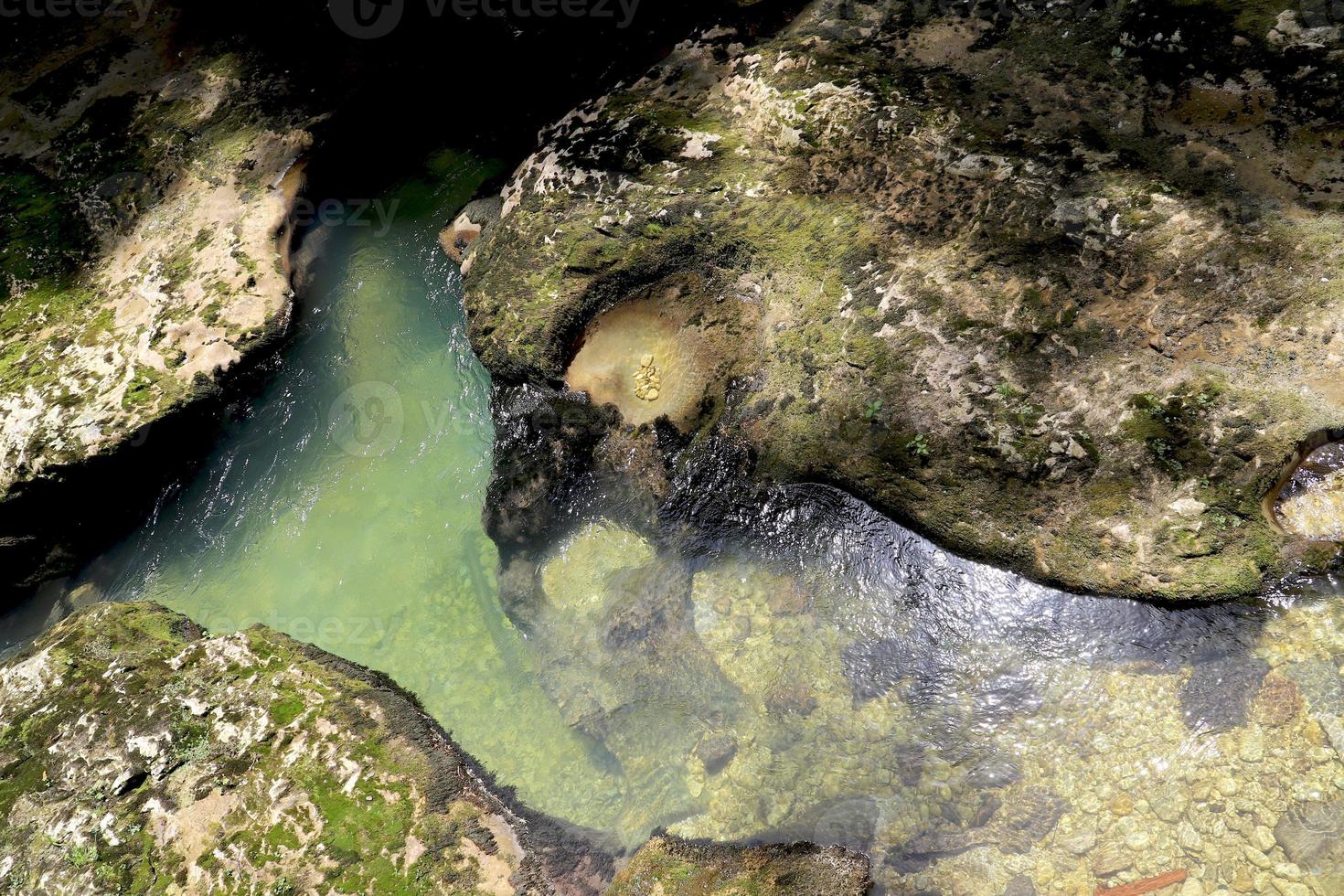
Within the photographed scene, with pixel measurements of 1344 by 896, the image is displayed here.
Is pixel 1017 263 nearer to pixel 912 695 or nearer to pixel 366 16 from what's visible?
pixel 912 695

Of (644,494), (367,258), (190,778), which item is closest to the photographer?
(190,778)

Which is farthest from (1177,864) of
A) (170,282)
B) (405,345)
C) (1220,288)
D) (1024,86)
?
(170,282)

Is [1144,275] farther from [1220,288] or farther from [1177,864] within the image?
[1177,864]

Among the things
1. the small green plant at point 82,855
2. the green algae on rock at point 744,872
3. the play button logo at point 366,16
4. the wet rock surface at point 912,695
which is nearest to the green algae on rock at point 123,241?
the play button logo at point 366,16

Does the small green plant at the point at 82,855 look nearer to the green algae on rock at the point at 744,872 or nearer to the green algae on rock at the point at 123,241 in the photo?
the green algae on rock at the point at 744,872

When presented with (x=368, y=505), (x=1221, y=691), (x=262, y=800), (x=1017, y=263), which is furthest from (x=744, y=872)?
(x=368, y=505)

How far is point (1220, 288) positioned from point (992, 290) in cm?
102

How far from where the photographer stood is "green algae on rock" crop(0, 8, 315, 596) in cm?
520

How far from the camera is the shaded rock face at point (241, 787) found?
11.6 ft

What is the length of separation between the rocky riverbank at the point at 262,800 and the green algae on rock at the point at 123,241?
1.67m

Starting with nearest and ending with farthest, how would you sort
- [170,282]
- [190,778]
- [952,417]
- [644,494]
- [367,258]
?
[190,778], [952,417], [644,494], [170,282], [367,258]

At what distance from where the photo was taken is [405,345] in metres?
5.83

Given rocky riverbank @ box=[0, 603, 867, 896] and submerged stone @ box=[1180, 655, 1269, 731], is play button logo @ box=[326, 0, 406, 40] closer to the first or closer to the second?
rocky riverbank @ box=[0, 603, 867, 896]

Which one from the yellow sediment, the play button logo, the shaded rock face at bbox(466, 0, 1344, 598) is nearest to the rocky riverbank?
the shaded rock face at bbox(466, 0, 1344, 598)
